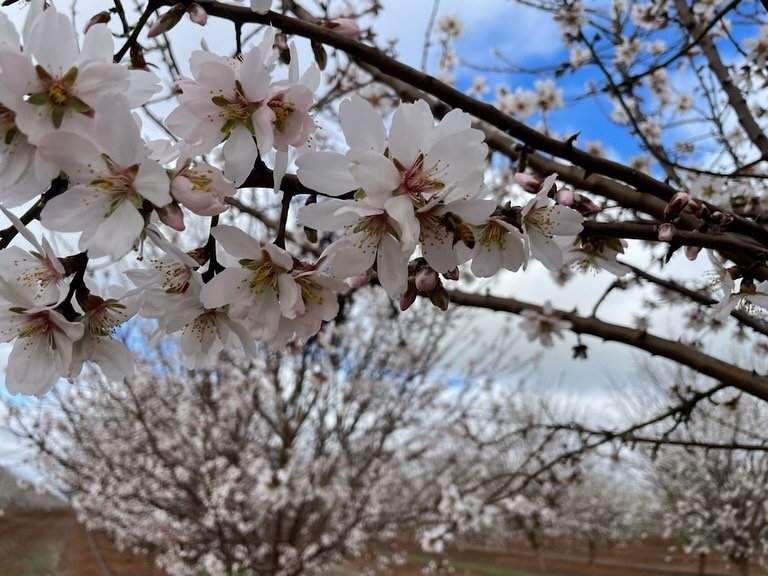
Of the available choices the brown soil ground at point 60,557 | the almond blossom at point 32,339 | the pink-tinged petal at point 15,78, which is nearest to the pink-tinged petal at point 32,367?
the almond blossom at point 32,339

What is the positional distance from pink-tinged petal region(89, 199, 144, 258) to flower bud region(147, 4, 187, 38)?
1.42 ft

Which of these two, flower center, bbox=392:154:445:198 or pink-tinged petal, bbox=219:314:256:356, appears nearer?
flower center, bbox=392:154:445:198

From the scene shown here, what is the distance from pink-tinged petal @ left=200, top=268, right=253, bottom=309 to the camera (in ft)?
2.71

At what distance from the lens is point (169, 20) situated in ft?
3.29

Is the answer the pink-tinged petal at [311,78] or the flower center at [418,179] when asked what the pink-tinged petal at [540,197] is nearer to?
the flower center at [418,179]

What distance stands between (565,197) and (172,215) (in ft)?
2.19

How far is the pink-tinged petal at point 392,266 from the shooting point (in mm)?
822

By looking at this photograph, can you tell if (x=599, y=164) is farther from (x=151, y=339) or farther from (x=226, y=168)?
(x=151, y=339)

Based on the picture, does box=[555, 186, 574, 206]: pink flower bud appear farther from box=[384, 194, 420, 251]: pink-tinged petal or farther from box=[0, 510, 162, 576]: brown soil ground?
box=[0, 510, 162, 576]: brown soil ground

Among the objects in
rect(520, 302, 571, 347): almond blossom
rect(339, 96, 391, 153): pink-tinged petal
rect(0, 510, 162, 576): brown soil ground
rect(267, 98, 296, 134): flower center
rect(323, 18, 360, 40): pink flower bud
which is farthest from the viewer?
rect(0, 510, 162, 576): brown soil ground

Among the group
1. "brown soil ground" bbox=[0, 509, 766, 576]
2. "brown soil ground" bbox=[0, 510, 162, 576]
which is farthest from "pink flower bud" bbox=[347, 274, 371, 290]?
"brown soil ground" bbox=[0, 510, 162, 576]

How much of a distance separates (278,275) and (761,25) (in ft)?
10.7

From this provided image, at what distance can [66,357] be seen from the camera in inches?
34.2

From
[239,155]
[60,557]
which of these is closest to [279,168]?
[239,155]
